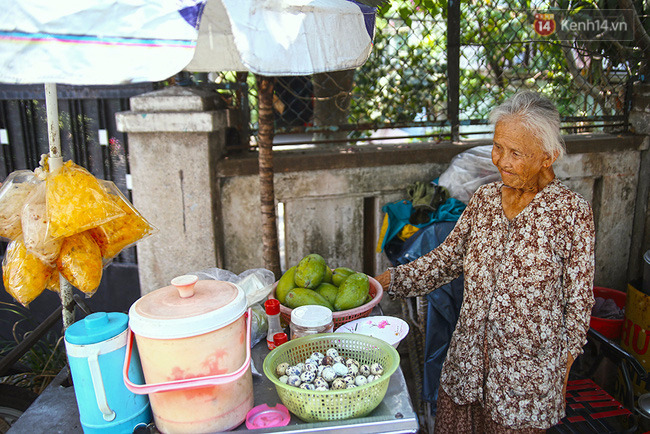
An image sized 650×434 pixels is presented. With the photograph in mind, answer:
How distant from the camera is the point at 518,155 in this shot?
2086 mm

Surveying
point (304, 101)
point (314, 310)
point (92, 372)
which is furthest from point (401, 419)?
point (304, 101)

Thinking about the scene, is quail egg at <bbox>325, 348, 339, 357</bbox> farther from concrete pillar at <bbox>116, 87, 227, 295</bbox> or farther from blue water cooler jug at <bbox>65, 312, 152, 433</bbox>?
concrete pillar at <bbox>116, 87, 227, 295</bbox>

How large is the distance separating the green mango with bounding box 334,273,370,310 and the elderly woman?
33cm

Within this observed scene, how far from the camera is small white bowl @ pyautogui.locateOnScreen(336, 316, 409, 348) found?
1.82 metres

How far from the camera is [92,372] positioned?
4.76ft

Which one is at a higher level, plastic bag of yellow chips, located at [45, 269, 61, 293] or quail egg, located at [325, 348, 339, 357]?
plastic bag of yellow chips, located at [45, 269, 61, 293]

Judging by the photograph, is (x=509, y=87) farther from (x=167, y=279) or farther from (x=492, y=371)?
(x=167, y=279)

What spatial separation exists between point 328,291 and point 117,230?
89 cm

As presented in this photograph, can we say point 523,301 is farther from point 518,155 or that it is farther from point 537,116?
point 537,116

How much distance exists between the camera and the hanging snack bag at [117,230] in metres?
1.77

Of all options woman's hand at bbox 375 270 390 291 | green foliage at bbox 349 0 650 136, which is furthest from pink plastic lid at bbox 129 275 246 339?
green foliage at bbox 349 0 650 136

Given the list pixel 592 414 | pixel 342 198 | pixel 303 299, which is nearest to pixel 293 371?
pixel 303 299

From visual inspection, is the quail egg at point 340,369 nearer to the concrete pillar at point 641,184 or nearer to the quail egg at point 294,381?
the quail egg at point 294,381

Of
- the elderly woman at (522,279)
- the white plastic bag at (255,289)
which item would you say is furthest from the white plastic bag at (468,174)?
the white plastic bag at (255,289)
